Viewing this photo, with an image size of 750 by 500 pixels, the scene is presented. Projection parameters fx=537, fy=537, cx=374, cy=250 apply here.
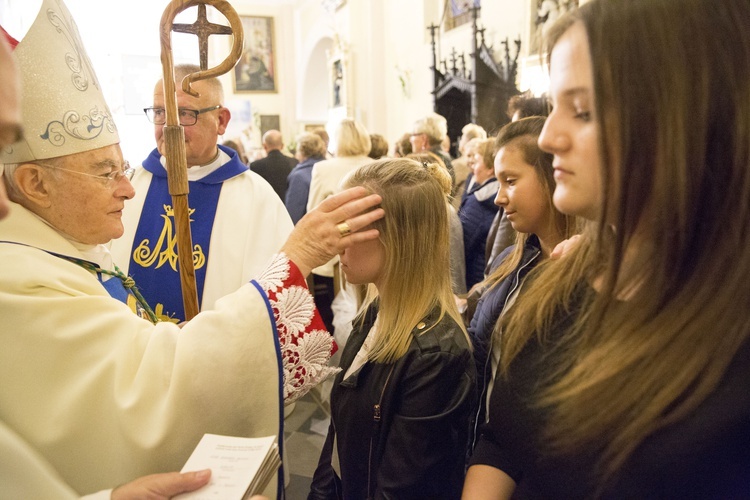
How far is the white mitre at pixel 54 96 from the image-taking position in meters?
1.26

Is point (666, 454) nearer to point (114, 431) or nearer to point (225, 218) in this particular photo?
point (114, 431)

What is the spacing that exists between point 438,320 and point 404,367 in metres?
0.15

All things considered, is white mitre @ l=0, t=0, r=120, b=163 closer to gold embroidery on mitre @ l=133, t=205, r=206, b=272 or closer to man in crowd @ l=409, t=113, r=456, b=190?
gold embroidery on mitre @ l=133, t=205, r=206, b=272

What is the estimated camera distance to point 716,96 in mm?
771

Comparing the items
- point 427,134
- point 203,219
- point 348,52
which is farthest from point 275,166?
point 348,52

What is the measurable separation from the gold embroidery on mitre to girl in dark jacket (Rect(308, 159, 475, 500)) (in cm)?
94

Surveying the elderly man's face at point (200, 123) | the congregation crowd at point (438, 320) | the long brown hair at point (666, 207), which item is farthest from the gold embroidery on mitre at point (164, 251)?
the long brown hair at point (666, 207)

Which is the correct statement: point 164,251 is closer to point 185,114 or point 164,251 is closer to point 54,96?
point 185,114

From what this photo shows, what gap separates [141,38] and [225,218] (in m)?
9.39

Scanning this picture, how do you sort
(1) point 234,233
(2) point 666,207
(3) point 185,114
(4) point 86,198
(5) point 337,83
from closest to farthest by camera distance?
(2) point 666,207
(4) point 86,198
(3) point 185,114
(1) point 234,233
(5) point 337,83

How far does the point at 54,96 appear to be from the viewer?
1350mm

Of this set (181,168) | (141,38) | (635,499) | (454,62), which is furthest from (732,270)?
(141,38)

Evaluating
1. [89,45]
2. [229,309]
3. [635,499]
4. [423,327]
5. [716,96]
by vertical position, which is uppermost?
[89,45]

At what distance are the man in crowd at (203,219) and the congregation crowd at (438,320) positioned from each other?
0.48 metres
